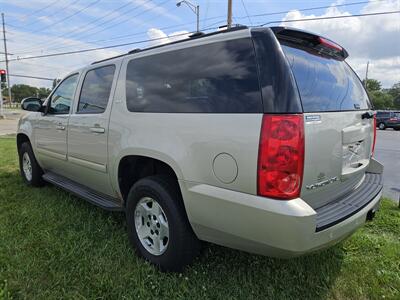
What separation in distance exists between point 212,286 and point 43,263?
4.87 feet

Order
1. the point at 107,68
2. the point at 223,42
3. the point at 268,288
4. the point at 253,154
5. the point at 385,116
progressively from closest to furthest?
the point at 253,154, the point at 223,42, the point at 268,288, the point at 107,68, the point at 385,116

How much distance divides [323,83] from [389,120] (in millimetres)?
28363

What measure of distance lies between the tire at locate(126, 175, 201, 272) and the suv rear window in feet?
4.00

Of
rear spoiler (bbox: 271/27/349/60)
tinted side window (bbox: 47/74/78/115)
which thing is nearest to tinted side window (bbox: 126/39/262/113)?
rear spoiler (bbox: 271/27/349/60)

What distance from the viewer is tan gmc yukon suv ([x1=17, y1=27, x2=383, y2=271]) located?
1890 mm

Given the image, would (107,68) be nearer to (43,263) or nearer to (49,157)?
(49,157)

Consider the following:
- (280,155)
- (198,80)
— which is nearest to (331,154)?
(280,155)

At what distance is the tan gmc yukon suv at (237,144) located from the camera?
6.20 feet

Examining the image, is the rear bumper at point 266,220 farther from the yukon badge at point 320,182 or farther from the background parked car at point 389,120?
the background parked car at point 389,120

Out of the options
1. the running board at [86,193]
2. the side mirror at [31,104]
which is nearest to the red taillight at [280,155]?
the running board at [86,193]

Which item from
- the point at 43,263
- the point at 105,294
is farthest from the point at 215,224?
the point at 43,263

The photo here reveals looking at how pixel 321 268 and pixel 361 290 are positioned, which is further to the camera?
pixel 321 268

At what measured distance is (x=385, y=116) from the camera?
26.8 m

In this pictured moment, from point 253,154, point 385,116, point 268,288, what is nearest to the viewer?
point 253,154
